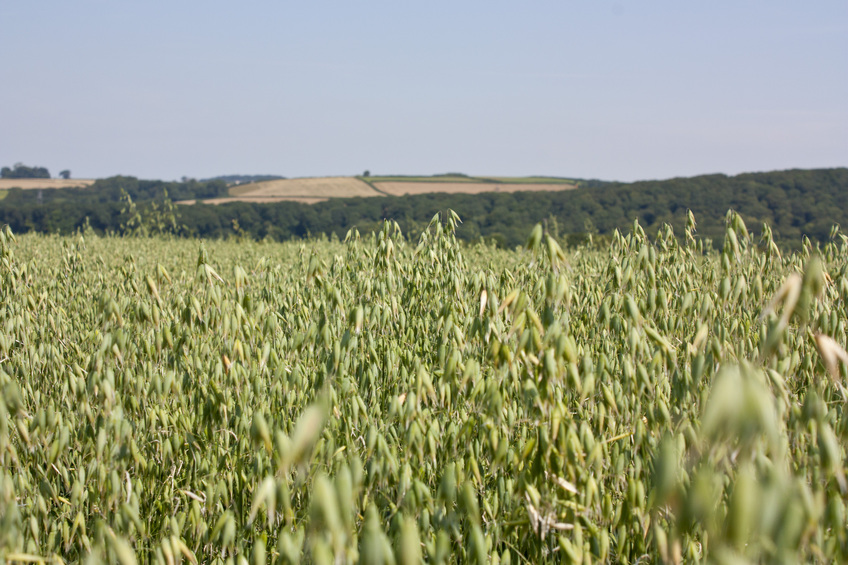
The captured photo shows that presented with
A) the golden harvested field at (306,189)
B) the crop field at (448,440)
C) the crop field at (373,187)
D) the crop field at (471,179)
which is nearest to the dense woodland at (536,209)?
the crop field at (373,187)

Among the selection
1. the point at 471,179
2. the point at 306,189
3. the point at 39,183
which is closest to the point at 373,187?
the point at 306,189

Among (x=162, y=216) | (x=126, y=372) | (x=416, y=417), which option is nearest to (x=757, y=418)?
(x=416, y=417)

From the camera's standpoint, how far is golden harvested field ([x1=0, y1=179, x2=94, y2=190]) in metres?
48.5

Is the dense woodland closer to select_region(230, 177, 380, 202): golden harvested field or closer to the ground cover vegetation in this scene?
select_region(230, 177, 380, 202): golden harvested field

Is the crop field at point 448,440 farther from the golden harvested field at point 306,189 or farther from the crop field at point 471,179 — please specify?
the crop field at point 471,179

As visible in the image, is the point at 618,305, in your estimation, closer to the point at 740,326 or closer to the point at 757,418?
the point at 740,326

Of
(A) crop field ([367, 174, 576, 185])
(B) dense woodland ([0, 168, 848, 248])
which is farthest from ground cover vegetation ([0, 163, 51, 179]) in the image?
(A) crop field ([367, 174, 576, 185])

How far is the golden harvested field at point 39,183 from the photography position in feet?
159

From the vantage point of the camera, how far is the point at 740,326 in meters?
3.20

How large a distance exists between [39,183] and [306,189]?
25.5 m

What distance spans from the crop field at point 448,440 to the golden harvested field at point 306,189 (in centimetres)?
4614

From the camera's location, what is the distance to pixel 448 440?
2.15 m

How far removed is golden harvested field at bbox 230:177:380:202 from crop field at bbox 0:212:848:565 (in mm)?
46144

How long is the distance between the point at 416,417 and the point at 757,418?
112cm
